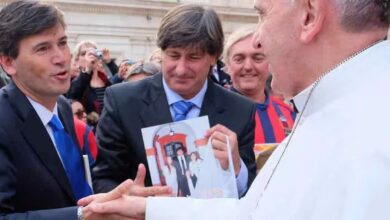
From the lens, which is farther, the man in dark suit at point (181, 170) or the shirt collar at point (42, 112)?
the shirt collar at point (42, 112)

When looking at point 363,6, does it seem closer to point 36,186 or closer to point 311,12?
point 311,12

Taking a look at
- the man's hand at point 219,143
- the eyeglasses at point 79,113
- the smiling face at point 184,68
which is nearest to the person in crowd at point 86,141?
the smiling face at point 184,68

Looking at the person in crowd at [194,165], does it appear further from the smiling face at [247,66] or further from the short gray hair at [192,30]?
the smiling face at [247,66]

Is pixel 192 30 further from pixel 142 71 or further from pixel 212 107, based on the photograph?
pixel 142 71

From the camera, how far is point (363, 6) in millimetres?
1368

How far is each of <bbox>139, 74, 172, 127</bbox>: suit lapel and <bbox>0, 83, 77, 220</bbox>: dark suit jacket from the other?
1.34 ft

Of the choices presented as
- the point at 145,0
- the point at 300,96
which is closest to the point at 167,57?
the point at 300,96

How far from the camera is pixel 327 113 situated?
1346mm

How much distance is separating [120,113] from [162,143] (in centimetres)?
36

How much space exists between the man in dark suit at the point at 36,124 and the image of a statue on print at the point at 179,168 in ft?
1.08

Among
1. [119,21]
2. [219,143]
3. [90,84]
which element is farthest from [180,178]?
[119,21]

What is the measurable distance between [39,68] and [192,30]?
0.64 m

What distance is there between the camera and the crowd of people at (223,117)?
1259 mm

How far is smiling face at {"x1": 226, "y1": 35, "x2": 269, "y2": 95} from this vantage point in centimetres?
341
